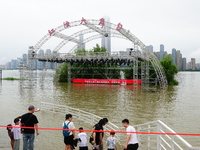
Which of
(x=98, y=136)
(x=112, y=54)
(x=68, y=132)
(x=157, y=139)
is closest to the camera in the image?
(x=157, y=139)

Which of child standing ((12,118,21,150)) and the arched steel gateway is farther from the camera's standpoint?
the arched steel gateway

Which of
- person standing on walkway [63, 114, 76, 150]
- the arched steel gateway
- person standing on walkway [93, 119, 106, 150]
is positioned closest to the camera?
person standing on walkway [93, 119, 106, 150]

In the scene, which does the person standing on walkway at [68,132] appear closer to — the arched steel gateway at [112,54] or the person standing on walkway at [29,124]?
the person standing on walkway at [29,124]

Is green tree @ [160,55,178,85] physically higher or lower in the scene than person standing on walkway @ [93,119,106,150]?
higher

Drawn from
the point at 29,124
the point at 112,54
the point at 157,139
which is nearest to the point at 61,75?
the point at 112,54

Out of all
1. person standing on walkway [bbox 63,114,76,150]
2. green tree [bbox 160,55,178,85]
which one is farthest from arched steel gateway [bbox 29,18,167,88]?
person standing on walkway [bbox 63,114,76,150]

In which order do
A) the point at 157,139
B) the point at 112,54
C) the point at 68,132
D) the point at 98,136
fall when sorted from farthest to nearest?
1. the point at 112,54
2. the point at 68,132
3. the point at 98,136
4. the point at 157,139

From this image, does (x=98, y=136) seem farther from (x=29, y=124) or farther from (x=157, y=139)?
(x=29, y=124)

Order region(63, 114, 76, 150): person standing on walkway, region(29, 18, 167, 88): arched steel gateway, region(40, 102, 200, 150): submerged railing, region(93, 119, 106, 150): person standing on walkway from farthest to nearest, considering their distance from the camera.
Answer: region(29, 18, 167, 88): arched steel gateway
region(63, 114, 76, 150): person standing on walkway
region(93, 119, 106, 150): person standing on walkway
region(40, 102, 200, 150): submerged railing

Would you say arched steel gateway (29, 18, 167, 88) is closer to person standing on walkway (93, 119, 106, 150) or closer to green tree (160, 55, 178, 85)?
green tree (160, 55, 178, 85)

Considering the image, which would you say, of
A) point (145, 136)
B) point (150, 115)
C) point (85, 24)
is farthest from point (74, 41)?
point (145, 136)

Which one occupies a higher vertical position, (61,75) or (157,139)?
(61,75)

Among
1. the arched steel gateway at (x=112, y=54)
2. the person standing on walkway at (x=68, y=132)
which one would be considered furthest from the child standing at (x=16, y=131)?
the arched steel gateway at (x=112, y=54)

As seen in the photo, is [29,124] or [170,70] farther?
[170,70]
